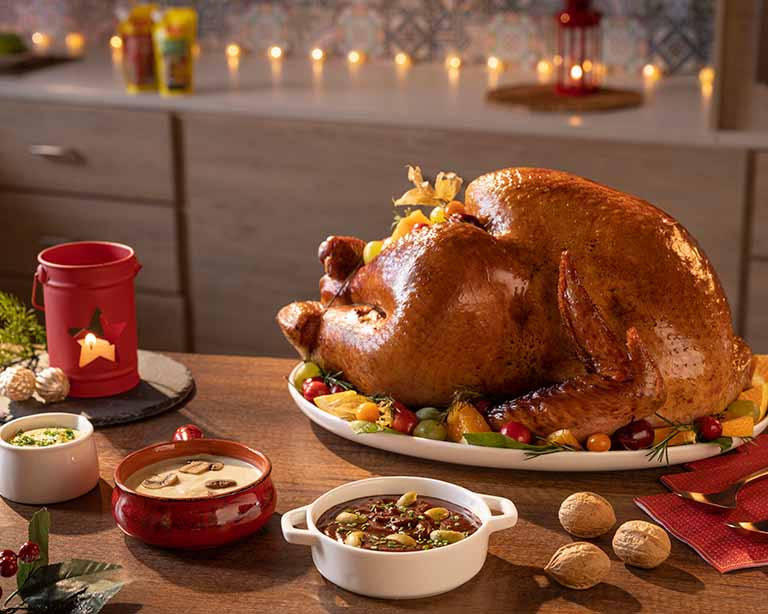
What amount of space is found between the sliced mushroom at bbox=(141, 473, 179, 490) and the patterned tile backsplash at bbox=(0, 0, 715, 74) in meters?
2.47

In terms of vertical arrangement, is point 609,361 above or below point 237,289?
above

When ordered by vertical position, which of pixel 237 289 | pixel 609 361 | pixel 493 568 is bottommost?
pixel 237 289

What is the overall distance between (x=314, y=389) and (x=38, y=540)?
0.45 meters

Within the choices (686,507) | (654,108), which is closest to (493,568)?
(686,507)

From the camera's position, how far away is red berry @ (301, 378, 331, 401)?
148 centimetres

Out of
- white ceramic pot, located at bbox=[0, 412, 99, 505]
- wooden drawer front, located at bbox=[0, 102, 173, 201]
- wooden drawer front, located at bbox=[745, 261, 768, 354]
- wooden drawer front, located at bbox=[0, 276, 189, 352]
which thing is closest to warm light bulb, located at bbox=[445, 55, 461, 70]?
wooden drawer front, located at bbox=[0, 102, 173, 201]

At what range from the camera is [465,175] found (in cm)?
293

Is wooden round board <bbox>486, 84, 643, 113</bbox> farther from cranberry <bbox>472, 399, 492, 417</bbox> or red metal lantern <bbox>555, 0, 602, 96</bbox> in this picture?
cranberry <bbox>472, 399, 492, 417</bbox>

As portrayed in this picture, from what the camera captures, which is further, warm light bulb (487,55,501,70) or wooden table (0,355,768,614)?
warm light bulb (487,55,501,70)

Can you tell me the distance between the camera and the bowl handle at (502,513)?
3.75 feet

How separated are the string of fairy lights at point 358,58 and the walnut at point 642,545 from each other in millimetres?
2202

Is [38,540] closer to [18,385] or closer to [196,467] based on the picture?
[196,467]

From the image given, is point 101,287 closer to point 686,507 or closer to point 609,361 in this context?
point 609,361

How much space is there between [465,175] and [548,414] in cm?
164
